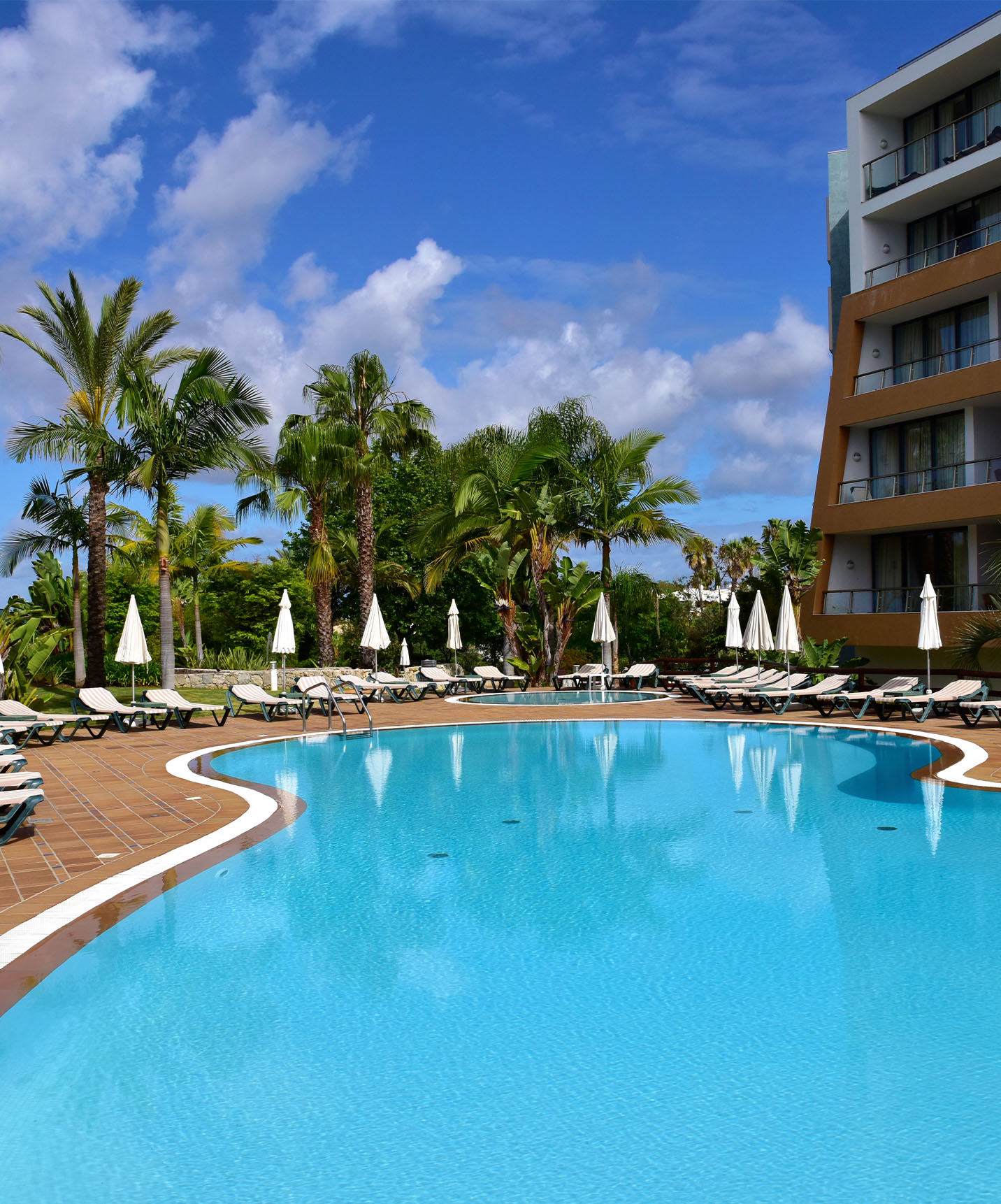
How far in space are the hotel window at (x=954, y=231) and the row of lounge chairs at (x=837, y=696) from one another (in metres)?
11.0

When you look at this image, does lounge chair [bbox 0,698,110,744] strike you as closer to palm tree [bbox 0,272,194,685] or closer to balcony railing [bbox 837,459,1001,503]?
palm tree [bbox 0,272,194,685]

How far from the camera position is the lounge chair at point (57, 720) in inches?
603

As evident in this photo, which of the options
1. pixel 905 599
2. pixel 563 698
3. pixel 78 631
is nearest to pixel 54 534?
pixel 78 631

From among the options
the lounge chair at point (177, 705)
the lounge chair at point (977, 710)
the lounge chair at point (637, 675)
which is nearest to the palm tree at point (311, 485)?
the lounge chair at point (177, 705)

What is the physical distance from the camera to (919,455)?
78.2ft

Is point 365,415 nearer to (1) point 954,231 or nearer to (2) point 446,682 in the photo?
(2) point 446,682

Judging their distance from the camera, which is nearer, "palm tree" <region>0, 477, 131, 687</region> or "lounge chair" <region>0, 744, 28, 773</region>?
"lounge chair" <region>0, 744, 28, 773</region>

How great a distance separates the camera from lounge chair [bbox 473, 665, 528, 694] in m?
26.6

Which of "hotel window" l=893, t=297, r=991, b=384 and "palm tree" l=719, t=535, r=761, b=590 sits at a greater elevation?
"hotel window" l=893, t=297, r=991, b=384

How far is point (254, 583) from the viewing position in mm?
31469

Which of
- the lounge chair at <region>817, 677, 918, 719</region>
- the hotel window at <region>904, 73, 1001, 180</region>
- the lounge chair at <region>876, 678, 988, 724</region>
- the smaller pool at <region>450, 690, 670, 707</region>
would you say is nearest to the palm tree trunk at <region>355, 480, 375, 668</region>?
the smaller pool at <region>450, 690, 670, 707</region>

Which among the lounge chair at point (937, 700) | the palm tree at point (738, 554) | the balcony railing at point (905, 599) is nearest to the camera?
the lounge chair at point (937, 700)

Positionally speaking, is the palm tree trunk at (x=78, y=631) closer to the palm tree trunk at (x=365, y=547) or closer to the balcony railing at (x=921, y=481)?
the palm tree trunk at (x=365, y=547)

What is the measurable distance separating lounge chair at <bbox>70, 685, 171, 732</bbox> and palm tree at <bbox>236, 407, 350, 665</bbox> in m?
7.72
